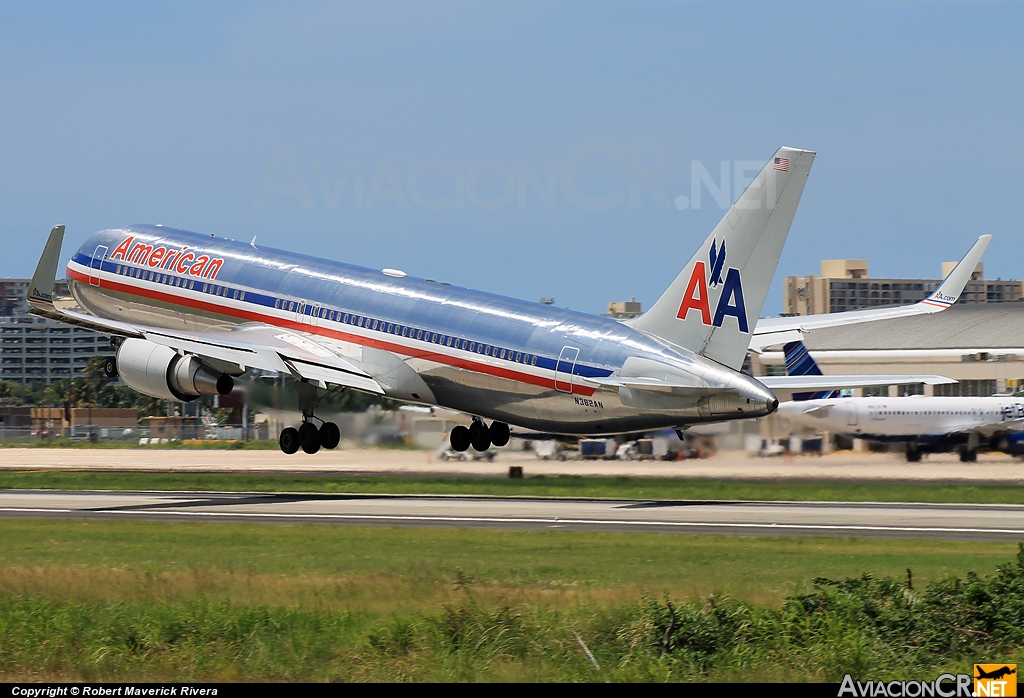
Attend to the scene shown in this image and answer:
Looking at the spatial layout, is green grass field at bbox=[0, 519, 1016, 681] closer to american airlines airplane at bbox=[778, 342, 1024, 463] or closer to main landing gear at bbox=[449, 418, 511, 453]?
main landing gear at bbox=[449, 418, 511, 453]

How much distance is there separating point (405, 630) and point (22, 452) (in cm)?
7155

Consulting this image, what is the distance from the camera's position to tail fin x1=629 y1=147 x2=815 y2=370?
37.7m

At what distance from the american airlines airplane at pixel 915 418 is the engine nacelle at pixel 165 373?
932 inches

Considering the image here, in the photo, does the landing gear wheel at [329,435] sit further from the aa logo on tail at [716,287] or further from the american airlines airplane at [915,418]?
the american airlines airplane at [915,418]

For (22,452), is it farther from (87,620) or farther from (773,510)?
(87,620)

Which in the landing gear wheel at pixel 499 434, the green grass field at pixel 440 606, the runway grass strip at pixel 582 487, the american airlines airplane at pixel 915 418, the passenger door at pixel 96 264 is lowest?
the green grass field at pixel 440 606

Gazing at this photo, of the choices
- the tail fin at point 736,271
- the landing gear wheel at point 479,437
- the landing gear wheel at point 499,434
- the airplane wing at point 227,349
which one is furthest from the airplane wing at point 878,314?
the airplane wing at point 227,349

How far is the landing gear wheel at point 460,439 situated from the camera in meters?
50.5

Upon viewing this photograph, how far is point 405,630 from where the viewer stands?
66.5 feet

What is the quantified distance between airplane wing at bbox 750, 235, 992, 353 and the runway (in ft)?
22.8

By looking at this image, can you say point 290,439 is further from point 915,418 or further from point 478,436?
point 915,418

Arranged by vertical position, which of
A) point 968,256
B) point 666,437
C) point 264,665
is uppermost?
point 968,256

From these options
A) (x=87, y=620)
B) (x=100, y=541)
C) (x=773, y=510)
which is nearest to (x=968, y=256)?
(x=773, y=510)

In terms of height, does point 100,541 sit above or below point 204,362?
below
